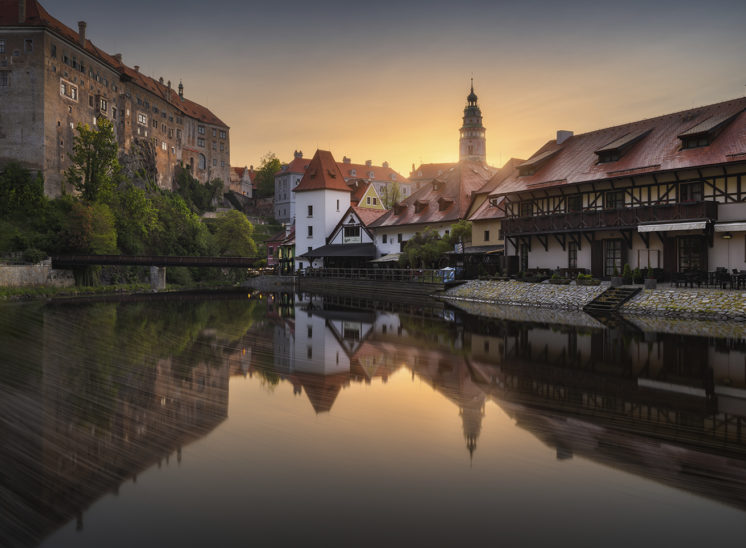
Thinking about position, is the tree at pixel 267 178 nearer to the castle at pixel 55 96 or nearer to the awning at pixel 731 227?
the castle at pixel 55 96

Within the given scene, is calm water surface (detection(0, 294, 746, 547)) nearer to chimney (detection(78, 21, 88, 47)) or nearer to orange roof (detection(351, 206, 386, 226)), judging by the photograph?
orange roof (detection(351, 206, 386, 226))

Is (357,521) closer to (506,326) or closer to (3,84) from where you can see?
(506,326)

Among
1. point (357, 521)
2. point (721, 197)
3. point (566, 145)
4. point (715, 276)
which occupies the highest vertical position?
point (566, 145)

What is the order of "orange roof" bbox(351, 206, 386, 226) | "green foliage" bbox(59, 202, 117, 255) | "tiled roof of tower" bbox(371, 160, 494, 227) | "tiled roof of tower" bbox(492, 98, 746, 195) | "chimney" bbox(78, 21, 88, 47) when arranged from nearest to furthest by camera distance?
1. "tiled roof of tower" bbox(492, 98, 746, 195)
2. "tiled roof of tower" bbox(371, 160, 494, 227)
3. "green foliage" bbox(59, 202, 117, 255)
4. "orange roof" bbox(351, 206, 386, 226)
5. "chimney" bbox(78, 21, 88, 47)

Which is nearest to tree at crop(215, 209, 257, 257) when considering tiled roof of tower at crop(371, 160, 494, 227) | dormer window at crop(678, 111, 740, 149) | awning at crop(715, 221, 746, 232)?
tiled roof of tower at crop(371, 160, 494, 227)

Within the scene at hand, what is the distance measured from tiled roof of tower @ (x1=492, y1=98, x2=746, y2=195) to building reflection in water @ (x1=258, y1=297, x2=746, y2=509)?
11.5 metres

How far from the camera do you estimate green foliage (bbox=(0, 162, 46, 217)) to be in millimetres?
49969

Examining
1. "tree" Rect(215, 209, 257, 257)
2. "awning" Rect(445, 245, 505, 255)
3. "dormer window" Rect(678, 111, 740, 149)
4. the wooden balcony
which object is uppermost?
"dormer window" Rect(678, 111, 740, 149)

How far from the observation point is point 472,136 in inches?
4097

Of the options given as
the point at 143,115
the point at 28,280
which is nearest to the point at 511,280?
the point at 28,280

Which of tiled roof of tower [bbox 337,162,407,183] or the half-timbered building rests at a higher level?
tiled roof of tower [bbox 337,162,407,183]

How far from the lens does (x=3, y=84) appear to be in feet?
187

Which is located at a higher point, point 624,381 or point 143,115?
point 143,115

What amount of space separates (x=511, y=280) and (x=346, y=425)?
2538 centimetres
